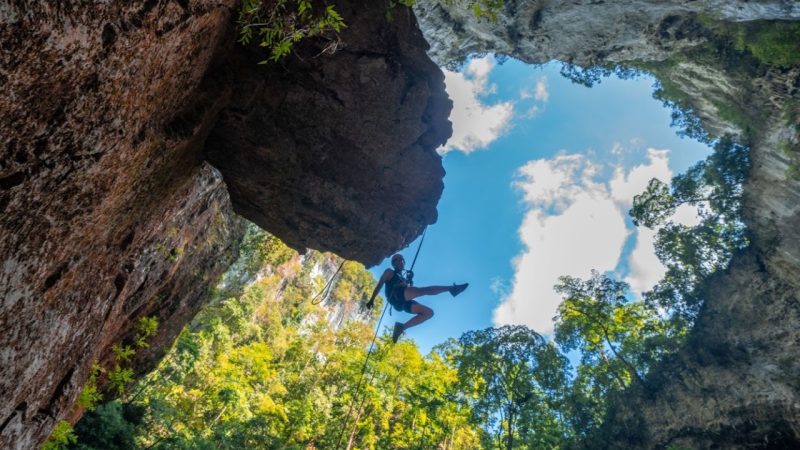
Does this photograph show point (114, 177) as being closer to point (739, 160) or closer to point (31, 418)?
point (31, 418)

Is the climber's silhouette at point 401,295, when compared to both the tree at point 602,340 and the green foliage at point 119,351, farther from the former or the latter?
the tree at point 602,340

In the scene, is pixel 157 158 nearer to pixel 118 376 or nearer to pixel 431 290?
pixel 431 290

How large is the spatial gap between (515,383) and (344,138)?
16600 millimetres

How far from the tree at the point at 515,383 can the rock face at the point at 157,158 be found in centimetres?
1354

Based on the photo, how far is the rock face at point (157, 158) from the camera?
9.63 feet

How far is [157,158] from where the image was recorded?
193 inches

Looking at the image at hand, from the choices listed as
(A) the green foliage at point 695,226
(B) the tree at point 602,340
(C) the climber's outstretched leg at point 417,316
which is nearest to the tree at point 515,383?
(B) the tree at point 602,340

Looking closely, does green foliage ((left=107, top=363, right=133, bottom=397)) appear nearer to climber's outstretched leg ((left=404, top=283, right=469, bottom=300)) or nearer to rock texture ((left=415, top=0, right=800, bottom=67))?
climber's outstretched leg ((left=404, top=283, right=469, bottom=300))

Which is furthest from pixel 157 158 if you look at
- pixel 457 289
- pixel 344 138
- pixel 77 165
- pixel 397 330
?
pixel 397 330

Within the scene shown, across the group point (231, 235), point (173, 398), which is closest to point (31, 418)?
point (231, 235)

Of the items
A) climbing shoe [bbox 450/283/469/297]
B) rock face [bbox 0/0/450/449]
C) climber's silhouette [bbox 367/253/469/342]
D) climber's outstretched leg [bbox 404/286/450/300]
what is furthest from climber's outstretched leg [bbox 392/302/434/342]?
rock face [bbox 0/0/450/449]

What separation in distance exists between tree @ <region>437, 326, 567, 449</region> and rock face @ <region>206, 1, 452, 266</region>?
1353 cm

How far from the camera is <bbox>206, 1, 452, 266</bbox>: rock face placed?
5.82 m

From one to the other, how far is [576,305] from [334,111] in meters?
18.7
